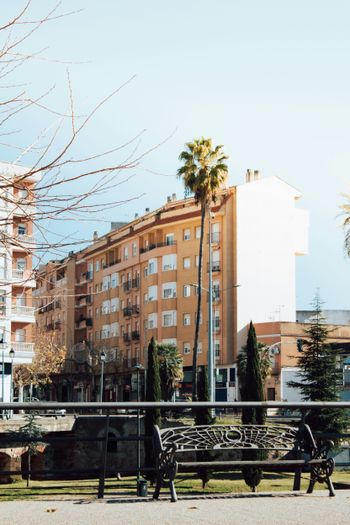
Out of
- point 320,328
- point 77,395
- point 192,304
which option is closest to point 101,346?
point 77,395

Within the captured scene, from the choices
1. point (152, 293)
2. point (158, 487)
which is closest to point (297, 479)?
point (158, 487)

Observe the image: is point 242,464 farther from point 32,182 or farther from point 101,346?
point 101,346

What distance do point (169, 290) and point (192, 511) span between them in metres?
76.0

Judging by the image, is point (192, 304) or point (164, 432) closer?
point (164, 432)

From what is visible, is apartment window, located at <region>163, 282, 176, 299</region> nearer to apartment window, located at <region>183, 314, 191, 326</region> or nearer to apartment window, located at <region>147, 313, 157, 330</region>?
apartment window, located at <region>147, 313, 157, 330</region>

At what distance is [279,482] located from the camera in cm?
3481

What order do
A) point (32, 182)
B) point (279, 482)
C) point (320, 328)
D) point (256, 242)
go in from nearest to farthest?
point (32, 182) → point (279, 482) → point (320, 328) → point (256, 242)

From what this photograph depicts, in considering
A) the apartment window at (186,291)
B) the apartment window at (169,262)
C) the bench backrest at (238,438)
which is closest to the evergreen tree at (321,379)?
the bench backrest at (238,438)

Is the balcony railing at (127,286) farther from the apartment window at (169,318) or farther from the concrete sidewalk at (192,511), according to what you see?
the concrete sidewalk at (192,511)

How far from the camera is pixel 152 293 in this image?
280 ft

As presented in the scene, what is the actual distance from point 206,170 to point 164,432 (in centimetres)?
4849

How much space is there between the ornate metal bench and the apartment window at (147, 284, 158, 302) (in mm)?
75616

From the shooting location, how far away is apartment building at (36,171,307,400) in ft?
253

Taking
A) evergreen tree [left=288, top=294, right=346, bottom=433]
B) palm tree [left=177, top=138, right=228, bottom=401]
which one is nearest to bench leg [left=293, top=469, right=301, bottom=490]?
evergreen tree [left=288, top=294, right=346, bottom=433]
